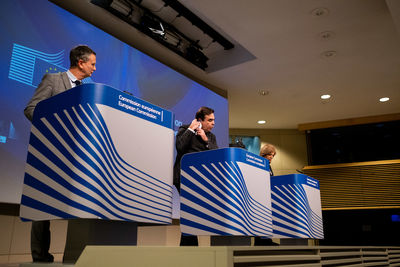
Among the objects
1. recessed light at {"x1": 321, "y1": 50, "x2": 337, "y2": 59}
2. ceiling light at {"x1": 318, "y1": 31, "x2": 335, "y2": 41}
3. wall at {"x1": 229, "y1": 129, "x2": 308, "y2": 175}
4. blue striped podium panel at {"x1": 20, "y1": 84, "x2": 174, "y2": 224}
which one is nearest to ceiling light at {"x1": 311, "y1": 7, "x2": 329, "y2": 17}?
ceiling light at {"x1": 318, "y1": 31, "x2": 335, "y2": 41}

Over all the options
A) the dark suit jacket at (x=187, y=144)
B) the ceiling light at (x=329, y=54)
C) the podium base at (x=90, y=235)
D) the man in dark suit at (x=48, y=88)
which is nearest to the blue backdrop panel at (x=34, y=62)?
the man in dark suit at (x=48, y=88)

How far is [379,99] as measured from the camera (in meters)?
7.07

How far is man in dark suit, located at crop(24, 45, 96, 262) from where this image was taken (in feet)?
5.42

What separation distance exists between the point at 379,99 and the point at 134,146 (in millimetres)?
6993

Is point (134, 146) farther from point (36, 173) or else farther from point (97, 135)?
point (36, 173)

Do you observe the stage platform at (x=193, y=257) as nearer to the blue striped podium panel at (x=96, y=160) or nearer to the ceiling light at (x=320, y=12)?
the blue striped podium panel at (x=96, y=160)

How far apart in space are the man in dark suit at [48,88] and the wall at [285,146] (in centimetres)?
702

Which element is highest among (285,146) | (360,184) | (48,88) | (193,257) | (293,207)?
(285,146)

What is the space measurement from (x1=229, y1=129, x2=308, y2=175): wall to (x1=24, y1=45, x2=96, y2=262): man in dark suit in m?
7.02

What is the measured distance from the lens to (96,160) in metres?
1.07

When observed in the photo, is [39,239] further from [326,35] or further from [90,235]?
[326,35]

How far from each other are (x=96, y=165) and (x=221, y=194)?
63 cm

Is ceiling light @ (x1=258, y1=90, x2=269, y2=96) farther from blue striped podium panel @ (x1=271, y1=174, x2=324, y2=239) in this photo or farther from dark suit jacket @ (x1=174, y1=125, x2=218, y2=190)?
blue striped podium panel @ (x1=271, y1=174, x2=324, y2=239)

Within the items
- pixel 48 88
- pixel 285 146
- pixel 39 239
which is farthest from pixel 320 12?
pixel 285 146
